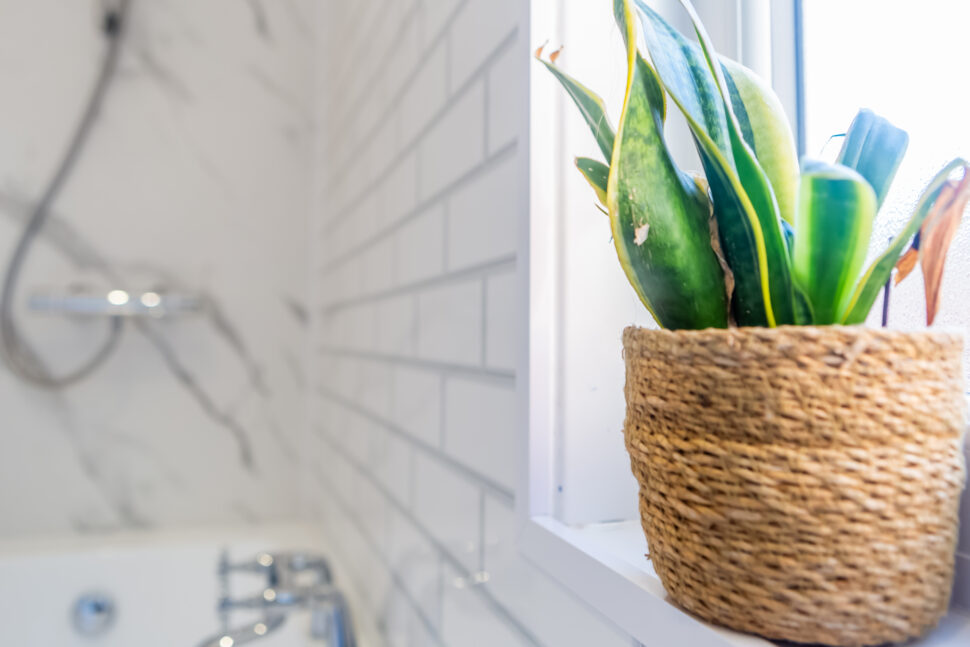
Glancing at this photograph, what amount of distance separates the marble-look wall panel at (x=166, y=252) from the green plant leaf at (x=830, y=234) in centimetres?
139

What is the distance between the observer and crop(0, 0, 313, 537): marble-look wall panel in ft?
4.41

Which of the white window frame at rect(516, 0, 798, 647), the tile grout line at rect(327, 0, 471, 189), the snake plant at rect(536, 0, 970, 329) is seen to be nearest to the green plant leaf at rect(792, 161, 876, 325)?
Result: the snake plant at rect(536, 0, 970, 329)

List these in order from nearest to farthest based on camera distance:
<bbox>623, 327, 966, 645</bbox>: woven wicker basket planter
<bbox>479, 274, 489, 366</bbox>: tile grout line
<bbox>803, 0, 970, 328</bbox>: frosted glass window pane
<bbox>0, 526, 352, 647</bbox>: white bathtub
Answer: <bbox>623, 327, 966, 645</bbox>: woven wicker basket planter < <bbox>803, 0, 970, 328</bbox>: frosted glass window pane < <bbox>479, 274, 489, 366</bbox>: tile grout line < <bbox>0, 526, 352, 647</bbox>: white bathtub

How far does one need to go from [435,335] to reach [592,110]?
0.37m

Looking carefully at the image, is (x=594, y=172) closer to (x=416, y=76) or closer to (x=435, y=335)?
(x=435, y=335)

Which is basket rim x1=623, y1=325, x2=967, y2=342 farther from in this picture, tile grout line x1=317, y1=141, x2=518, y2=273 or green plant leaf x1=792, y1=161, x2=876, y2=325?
tile grout line x1=317, y1=141, x2=518, y2=273

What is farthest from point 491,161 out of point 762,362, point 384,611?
point 384,611

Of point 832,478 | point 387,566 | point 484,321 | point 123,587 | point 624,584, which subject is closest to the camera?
point 832,478

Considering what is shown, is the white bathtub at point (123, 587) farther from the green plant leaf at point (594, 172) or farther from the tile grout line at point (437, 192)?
the green plant leaf at point (594, 172)

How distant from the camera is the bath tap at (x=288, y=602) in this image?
0.81 metres

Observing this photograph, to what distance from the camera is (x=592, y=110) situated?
13.6 inches

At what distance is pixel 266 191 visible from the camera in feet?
4.98

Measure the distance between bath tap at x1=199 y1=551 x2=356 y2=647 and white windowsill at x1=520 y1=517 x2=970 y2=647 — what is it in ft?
1.60

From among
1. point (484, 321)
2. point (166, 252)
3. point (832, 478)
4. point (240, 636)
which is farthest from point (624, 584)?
point (166, 252)
